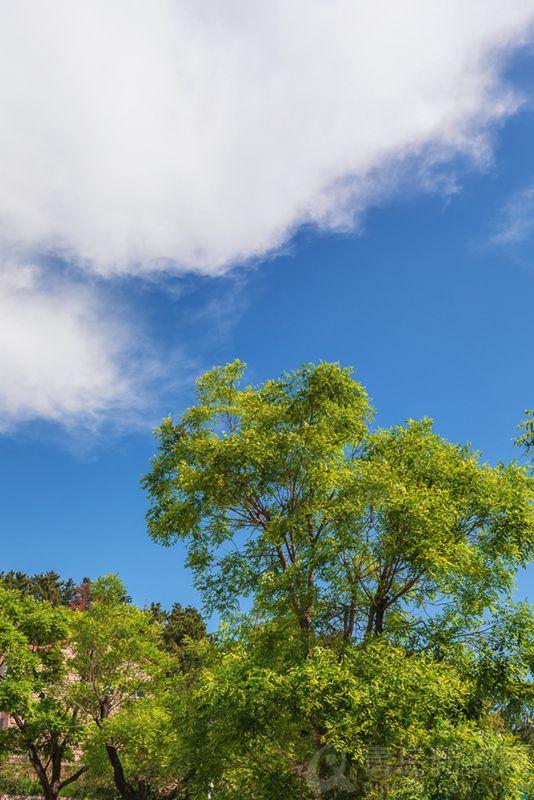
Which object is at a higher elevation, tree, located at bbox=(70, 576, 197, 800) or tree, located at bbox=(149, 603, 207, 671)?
tree, located at bbox=(149, 603, 207, 671)

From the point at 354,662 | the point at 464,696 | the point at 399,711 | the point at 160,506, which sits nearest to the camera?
the point at 399,711

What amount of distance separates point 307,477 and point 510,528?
5256 mm

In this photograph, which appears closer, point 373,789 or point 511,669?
point 373,789

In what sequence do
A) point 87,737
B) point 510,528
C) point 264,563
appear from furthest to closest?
1. point 87,737
2. point 264,563
3. point 510,528

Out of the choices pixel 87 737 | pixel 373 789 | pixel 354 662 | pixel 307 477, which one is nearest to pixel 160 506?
pixel 307 477

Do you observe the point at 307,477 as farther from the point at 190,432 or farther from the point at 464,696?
the point at 464,696

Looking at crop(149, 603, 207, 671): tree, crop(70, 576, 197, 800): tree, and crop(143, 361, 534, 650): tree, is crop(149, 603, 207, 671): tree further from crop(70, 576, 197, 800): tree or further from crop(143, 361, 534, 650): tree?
crop(143, 361, 534, 650): tree

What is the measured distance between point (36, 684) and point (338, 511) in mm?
17449

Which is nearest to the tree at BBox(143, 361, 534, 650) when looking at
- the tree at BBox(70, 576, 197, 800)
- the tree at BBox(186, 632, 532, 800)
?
the tree at BBox(186, 632, 532, 800)

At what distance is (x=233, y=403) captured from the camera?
19047 mm

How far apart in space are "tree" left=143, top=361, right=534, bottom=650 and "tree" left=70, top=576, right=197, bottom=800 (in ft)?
35.4

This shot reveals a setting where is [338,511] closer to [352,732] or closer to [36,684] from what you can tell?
[352,732]

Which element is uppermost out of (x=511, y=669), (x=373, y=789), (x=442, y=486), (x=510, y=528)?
(x=442, y=486)

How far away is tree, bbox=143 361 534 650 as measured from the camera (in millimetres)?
14617
